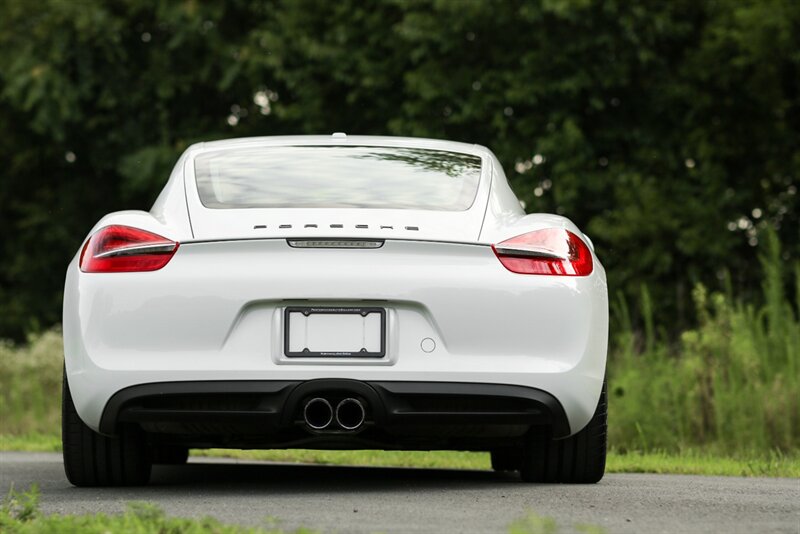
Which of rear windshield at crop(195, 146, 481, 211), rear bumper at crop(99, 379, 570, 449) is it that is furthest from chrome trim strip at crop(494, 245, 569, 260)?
rear bumper at crop(99, 379, 570, 449)

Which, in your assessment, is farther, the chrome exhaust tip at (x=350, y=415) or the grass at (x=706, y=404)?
the grass at (x=706, y=404)

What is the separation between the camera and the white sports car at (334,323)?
564 centimetres

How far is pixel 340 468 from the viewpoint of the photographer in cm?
806

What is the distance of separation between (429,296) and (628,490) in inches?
49.8

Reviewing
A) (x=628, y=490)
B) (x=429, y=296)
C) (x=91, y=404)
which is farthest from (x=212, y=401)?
(x=628, y=490)

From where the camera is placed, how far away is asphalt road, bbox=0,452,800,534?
4.94 m

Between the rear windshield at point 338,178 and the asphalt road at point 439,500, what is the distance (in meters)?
1.20

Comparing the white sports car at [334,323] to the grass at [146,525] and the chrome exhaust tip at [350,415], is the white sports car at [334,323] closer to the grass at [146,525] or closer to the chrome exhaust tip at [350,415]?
the chrome exhaust tip at [350,415]

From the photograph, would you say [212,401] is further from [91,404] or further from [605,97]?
[605,97]

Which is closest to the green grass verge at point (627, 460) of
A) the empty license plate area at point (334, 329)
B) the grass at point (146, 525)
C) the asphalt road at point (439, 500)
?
the asphalt road at point (439, 500)

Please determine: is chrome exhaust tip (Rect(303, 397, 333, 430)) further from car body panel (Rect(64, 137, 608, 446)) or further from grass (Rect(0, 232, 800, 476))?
grass (Rect(0, 232, 800, 476))

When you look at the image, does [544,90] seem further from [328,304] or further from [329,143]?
[328,304]

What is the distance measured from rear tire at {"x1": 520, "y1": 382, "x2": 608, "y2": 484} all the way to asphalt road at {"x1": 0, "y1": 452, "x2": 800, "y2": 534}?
11cm

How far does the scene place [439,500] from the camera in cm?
564
